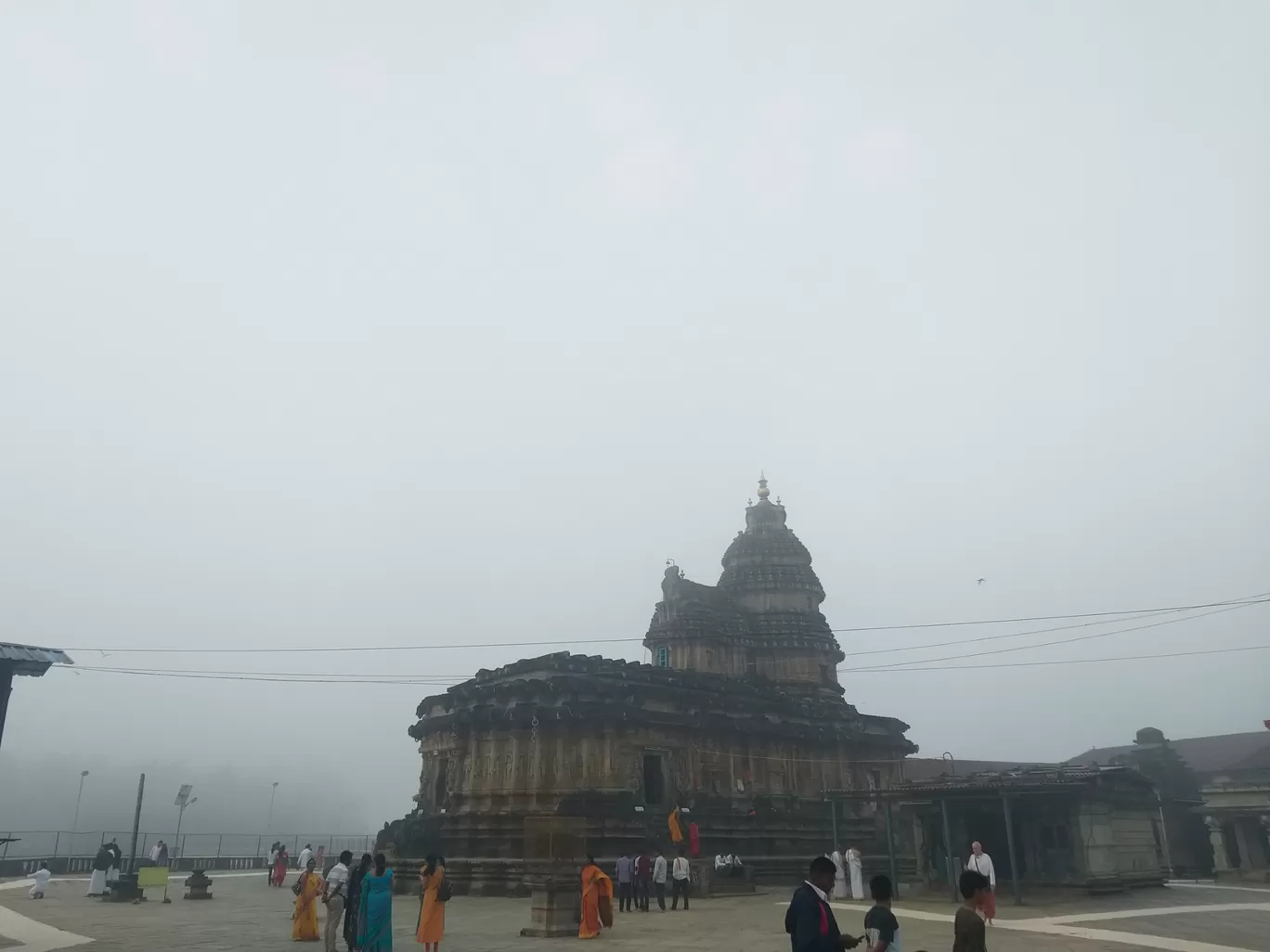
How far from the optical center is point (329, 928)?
16594mm

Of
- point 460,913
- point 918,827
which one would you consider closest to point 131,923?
point 460,913

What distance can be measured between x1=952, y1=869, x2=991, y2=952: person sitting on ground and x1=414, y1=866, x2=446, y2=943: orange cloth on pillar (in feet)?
32.5

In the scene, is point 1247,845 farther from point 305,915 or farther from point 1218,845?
point 305,915

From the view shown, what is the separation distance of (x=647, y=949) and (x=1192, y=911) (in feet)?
56.4

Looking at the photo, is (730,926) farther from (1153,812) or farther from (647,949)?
(1153,812)

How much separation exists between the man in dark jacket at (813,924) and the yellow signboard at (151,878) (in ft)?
94.7

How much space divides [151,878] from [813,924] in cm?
2946

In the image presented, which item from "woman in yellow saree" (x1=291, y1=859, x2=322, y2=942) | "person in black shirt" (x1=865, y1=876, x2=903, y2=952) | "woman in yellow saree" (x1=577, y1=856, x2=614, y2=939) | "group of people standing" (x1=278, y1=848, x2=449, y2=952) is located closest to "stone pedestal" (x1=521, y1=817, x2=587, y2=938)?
"woman in yellow saree" (x1=577, y1=856, x2=614, y2=939)

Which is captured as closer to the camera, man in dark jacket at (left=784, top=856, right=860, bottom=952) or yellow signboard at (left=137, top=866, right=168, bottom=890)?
man in dark jacket at (left=784, top=856, right=860, bottom=952)

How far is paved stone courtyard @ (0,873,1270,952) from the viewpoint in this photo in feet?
59.4

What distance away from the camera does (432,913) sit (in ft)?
52.6

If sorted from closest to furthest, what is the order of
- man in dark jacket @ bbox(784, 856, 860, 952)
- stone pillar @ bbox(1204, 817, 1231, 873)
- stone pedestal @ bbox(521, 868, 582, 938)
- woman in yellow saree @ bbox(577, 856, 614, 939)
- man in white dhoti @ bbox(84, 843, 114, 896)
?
1. man in dark jacket @ bbox(784, 856, 860, 952)
2. woman in yellow saree @ bbox(577, 856, 614, 939)
3. stone pedestal @ bbox(521, 868, 582, 938)
4. man in white dhoti @ bbox(84, 843, 114, 896)
5. stone pillar @ bbox(1204, 817, 1231, 873)

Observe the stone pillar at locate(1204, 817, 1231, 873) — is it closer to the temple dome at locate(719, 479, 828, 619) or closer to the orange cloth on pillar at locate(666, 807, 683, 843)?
the temple dome at locate(719, 479, 828, 619)

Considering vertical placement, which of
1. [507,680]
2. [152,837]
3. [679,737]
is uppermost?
[507,680]
